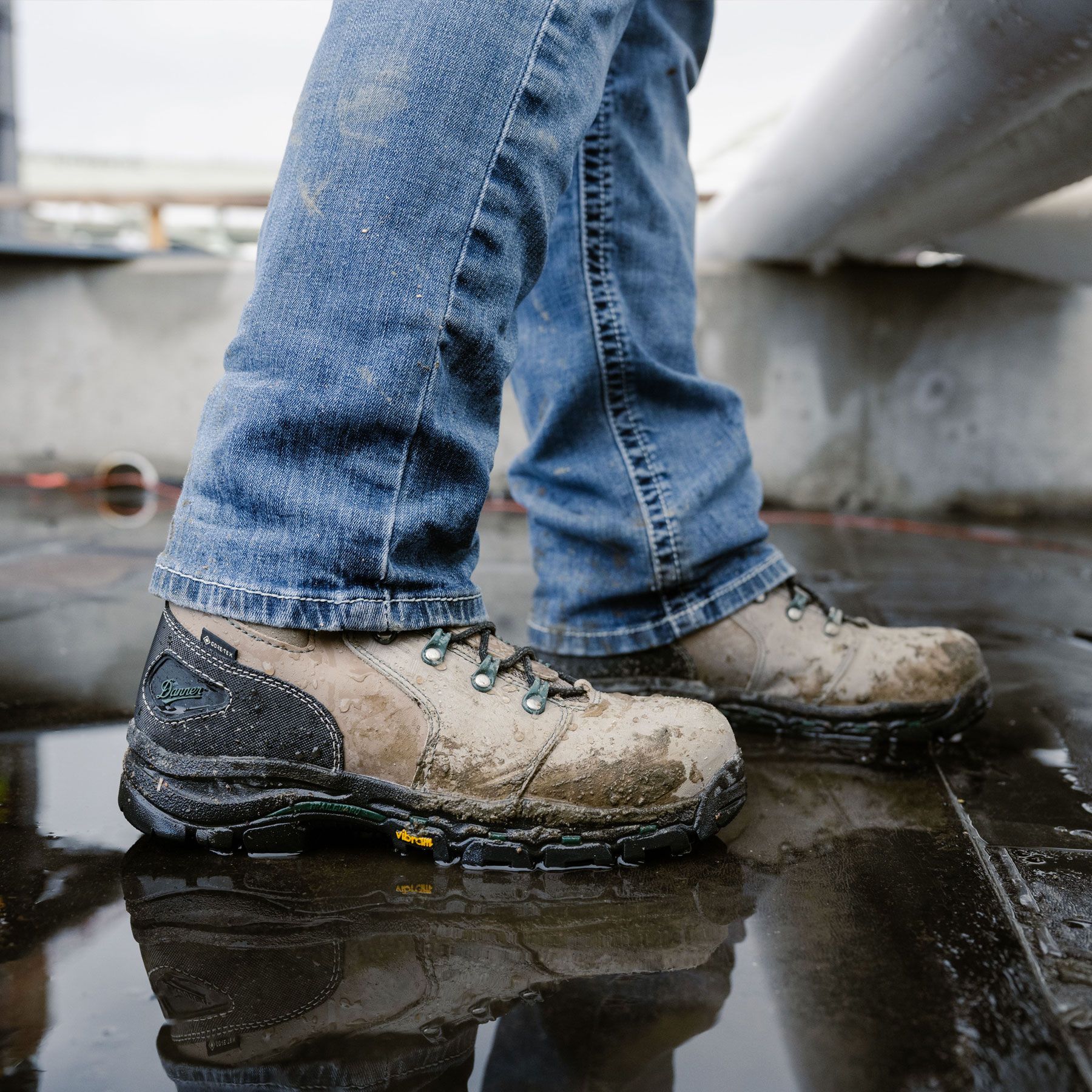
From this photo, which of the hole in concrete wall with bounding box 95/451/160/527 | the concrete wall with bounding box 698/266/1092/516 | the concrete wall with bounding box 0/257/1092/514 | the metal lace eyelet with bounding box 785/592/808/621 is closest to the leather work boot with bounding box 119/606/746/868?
the metal lace eyelet with bounding box 785/592/808/621

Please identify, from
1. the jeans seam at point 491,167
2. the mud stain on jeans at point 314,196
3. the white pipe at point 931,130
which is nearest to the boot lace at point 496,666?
the jeans seam at point 491,167

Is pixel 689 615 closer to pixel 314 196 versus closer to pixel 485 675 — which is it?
pixel 485 675

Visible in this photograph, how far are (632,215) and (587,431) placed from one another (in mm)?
289

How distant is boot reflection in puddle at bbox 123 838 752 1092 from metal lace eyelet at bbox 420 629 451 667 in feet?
0.62

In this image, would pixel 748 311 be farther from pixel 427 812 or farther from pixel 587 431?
pixel 427 812

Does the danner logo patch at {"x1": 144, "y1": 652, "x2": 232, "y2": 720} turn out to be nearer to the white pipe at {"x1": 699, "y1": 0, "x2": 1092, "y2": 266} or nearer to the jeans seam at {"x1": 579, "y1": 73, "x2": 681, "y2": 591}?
the jeans seam at {"x1": 579, "y1": 73, "x2": 681, "y2": 591}

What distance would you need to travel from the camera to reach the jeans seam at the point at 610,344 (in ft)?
3.74

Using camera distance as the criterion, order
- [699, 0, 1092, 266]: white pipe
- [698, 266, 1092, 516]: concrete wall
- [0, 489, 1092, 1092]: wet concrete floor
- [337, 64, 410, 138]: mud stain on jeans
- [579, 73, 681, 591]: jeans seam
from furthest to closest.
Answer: [698, 266, 1092, 516]: concrete wall → [699, 0, 1092, 266]: white pipe → [579, 73, 681, 591]: jeans seam → [337, 64, 410, 138]: mud stain on jeans → [0, 489, 1092, 1092]: wet concrete floor

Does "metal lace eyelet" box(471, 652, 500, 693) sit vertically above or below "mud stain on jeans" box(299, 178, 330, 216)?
below

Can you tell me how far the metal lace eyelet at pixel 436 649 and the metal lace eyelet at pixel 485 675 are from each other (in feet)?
0.12

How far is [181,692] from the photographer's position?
84 cm

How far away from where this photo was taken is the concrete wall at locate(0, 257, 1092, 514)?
2.99 metres

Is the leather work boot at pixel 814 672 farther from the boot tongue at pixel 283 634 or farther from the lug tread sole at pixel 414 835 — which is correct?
the boot tongue at pixel 283 634

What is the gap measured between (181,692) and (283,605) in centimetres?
14
